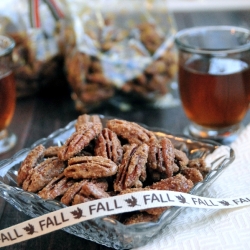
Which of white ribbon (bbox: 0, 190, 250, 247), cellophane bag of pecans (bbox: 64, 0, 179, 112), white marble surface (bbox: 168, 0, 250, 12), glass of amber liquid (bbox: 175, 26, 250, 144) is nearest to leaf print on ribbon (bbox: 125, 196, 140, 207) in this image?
white ribbon (bbox: 0, 190, 250, 247)

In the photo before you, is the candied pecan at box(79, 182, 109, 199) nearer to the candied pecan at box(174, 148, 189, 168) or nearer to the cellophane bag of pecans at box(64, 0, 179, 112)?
the candied pecan at box(174, 148, 189, 168)

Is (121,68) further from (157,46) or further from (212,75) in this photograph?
(212,75)

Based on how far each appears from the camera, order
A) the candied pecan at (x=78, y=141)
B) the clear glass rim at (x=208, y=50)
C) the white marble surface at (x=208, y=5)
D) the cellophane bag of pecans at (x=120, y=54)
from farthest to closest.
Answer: the white marble surface at (x=208, y=5), the cellophane bag of pecans at (x=120, y=54), the clear glass rim at (x=208, y=50), the candied pecan at (x=78, y=141)

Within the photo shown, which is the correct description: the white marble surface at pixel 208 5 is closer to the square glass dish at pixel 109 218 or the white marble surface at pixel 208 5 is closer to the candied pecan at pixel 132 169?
the square glass dish at pixel 109 218

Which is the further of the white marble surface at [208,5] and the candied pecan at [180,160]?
the white marble surface at [208,5]

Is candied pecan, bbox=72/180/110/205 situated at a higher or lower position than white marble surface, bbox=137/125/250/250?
higher

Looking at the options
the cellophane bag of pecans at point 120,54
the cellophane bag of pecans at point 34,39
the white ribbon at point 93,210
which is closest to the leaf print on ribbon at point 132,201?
the white ribbon at point 93,210
